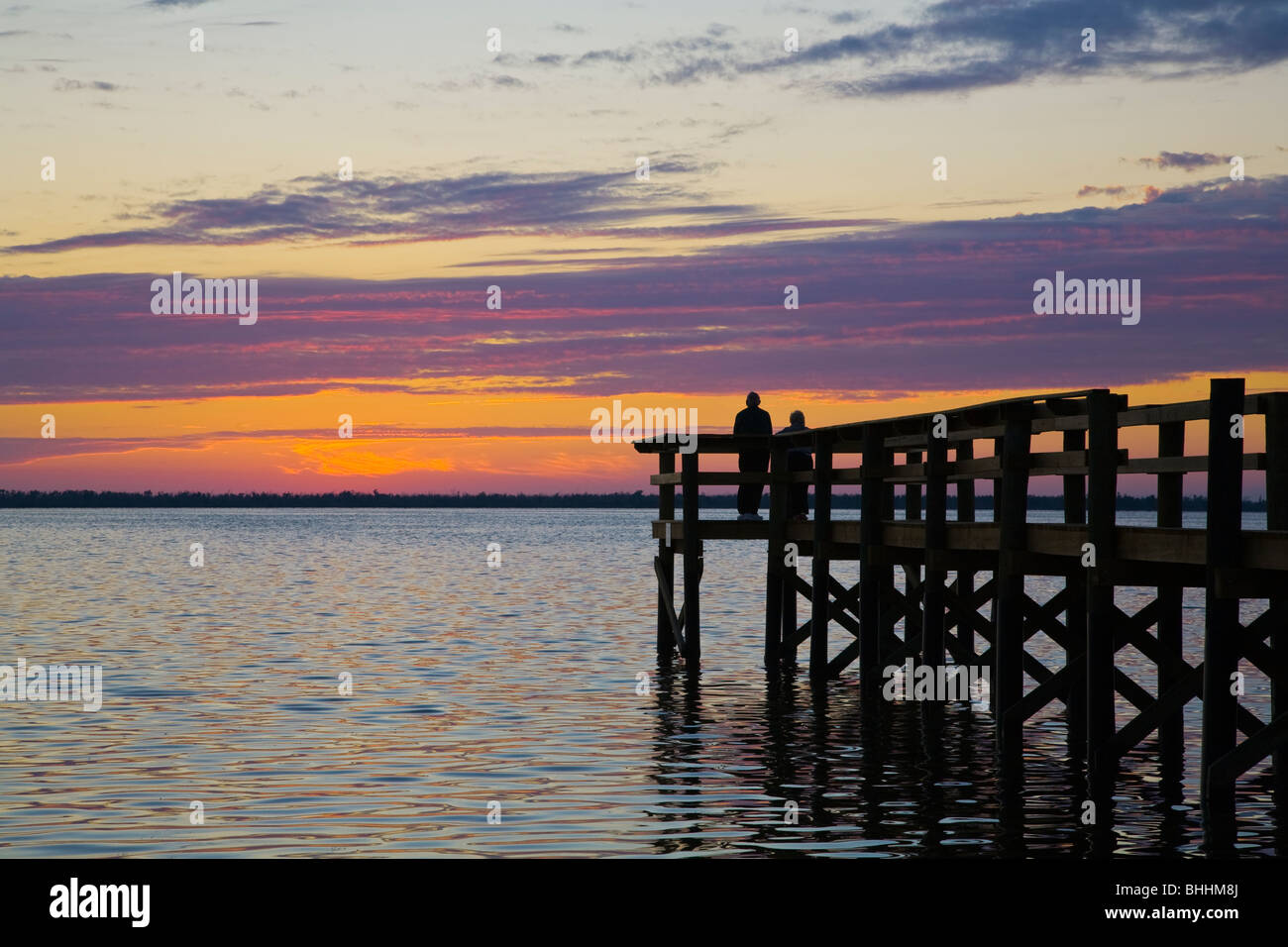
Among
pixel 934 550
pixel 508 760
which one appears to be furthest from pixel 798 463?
pixel 508 760

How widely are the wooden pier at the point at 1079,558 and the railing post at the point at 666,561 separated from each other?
4.61ft

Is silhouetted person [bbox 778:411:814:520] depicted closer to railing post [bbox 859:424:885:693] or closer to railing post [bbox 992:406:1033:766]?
railing post [bbox 859:424:885:693]

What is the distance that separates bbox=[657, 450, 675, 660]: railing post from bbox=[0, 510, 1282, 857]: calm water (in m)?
0.52

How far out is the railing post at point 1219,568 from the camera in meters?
11.6

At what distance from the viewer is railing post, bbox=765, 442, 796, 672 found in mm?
23328

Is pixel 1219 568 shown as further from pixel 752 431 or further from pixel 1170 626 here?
pixel 752 431

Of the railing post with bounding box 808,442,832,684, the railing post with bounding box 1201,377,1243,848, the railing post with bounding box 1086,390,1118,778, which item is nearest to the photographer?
the railing post with bounding box 1201,377,1243,848

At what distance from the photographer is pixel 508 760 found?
16.0 meters

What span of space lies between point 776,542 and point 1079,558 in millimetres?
9314

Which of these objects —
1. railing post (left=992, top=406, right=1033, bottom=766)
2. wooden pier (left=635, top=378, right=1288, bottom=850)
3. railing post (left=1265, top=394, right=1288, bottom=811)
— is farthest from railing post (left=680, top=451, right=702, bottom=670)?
railing post (left=1265, top=394, right=1288, bottom=811)

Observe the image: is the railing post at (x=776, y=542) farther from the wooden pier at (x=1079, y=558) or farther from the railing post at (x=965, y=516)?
the railing post at (x=965, y=516)

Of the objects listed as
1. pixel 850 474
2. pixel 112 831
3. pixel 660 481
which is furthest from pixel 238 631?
pixel 112 831

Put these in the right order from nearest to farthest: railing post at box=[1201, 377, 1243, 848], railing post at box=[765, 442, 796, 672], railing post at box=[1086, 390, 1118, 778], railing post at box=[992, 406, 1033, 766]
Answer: railing post at box=[1201, 377, 1243, 848] → railing post at box=[1086, 390, 1118, 778] → railing post at box=[992, 406, 1033, 766] → railing post at box=[765, 442, 796, 672]

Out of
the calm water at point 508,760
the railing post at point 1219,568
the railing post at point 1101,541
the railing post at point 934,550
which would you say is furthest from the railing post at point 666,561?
the railing post at point 1219,568
